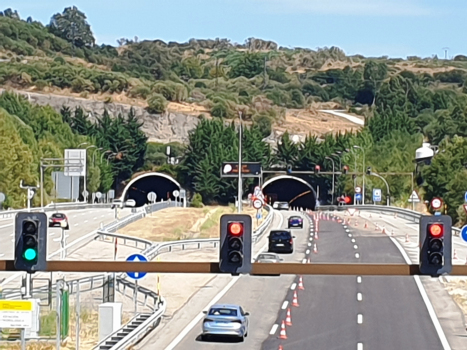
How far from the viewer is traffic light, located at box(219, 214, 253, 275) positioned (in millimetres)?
15055

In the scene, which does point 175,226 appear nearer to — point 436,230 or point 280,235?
point 280,235

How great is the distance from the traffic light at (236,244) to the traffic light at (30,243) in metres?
2.59

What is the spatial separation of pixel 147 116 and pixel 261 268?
6845 inches


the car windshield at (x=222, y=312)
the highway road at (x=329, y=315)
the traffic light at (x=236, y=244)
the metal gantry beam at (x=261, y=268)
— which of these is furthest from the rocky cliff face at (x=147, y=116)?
the traffic light at (x=236, y=244)

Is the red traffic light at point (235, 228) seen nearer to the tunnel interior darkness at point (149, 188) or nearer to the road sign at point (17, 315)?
the road sign at point (17, 315)

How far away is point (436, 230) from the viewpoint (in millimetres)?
15172

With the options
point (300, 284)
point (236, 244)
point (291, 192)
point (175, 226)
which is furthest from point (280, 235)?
point (291, 192)

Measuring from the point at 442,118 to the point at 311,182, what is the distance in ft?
71.7

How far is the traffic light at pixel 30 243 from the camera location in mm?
15086

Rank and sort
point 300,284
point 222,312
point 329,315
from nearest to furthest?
point 222,312
point 329,315
point 300,284

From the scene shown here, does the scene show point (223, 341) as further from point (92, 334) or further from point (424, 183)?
point (424, 183)

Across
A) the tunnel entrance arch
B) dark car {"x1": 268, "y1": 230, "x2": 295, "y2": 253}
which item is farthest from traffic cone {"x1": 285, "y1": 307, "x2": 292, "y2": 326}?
the tunnel entrance arch

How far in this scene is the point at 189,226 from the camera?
7850cm

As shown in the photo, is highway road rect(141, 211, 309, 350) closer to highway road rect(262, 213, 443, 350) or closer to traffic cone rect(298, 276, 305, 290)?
traffic cone rect(298, 276, 305, 290)
